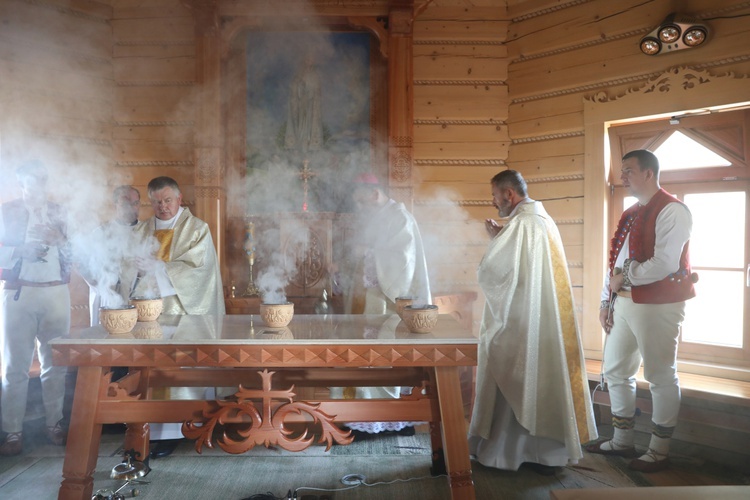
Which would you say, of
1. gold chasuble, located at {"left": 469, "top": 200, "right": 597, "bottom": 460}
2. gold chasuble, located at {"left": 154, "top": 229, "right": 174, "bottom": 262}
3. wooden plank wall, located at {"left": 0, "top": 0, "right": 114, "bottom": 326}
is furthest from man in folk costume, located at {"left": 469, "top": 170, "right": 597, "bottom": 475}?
wooden plank wall, located at {"left": 0, "top": 0, "right": 114, "bottom": 326}

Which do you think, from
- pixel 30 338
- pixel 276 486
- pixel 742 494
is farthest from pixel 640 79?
pixel 30 338

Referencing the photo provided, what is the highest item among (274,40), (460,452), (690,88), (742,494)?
(274,40)

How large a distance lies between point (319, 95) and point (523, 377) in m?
3.43

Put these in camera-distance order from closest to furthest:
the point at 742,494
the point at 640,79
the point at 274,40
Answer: the point at 742,494, the point at 640,79, the point at 274,40

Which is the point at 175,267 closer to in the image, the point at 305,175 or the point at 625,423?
the point at 305,175

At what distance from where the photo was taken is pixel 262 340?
8.18 feet

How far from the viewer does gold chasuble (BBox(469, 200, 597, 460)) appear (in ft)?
11.0

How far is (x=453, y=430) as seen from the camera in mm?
2627

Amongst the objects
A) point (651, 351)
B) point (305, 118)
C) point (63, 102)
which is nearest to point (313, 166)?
point (305, 118)

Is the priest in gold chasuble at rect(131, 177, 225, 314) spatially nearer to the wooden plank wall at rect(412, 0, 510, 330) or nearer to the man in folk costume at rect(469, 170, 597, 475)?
the man in folk costume at rect(469, 170, 597, 475)

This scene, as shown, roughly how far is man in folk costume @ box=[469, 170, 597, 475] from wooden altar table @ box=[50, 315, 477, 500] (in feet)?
2.38

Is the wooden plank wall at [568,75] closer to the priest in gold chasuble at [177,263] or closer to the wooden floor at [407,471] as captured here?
the wooden floor at [407,471]

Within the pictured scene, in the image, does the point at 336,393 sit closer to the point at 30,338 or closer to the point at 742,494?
the point at 30,338

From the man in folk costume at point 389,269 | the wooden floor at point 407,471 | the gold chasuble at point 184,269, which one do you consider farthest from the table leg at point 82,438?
the man in folk costume at point 389,269
